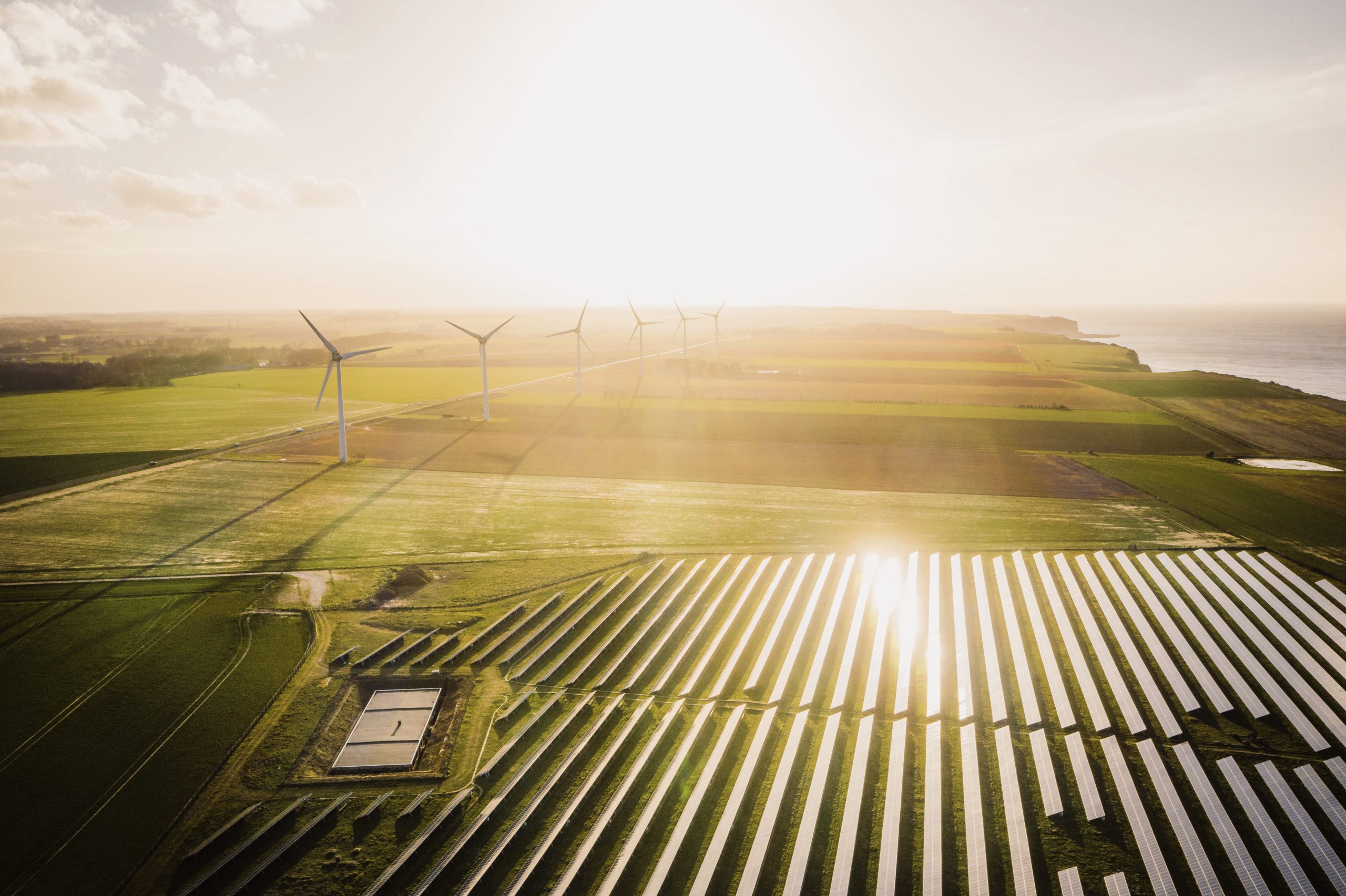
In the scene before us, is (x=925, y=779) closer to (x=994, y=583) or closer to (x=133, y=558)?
(x=994, y=583)

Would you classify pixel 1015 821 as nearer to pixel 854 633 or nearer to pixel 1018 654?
pixel 1018 654

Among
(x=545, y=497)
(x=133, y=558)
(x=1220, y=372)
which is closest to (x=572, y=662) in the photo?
(x=545, y=497)

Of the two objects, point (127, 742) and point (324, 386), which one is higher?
point (324, 386)

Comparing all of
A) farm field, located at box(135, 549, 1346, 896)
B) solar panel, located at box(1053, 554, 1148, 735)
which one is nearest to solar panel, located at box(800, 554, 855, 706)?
farm field, located at box(135, 549, 1346, 896)

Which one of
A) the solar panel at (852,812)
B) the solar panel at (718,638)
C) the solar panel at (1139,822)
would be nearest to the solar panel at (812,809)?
Result: the solar panel at (852,812)

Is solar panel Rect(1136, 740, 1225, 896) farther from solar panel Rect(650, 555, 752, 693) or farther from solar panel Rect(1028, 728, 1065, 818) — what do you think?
solar panel Rect(650, 555, 752, 693)

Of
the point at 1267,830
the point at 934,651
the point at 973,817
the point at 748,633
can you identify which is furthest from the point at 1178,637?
the point at 748,633
